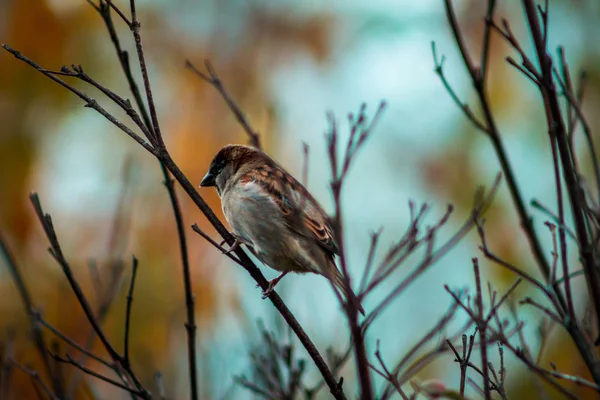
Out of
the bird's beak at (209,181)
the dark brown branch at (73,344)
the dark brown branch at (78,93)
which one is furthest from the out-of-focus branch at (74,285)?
the bird's beak at (209,181)

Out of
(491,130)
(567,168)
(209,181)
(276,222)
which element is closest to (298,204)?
(276,222)

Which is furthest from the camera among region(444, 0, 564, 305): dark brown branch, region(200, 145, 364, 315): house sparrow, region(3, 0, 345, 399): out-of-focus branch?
region(200, 145, 364, 315): house sparrow

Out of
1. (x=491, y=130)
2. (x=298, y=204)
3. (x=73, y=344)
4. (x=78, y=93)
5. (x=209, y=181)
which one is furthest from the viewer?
(x=209, y=181)

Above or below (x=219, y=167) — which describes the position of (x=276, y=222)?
below

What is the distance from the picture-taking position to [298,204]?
406 centimetres

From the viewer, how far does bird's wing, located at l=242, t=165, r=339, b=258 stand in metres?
4.01

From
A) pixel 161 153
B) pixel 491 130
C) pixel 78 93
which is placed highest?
pixel 78 93

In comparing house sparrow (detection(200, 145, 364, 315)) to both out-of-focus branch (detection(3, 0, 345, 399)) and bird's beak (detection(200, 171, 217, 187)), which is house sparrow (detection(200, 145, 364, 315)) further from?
out-of-focus branch (detection(3, 0, 345, 399))

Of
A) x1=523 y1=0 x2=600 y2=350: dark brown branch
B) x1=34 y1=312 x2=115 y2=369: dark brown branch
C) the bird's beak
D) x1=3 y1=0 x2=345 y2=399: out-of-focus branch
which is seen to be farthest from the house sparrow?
x1=523 y1=0 x2=600 y2=350: dark brown branch

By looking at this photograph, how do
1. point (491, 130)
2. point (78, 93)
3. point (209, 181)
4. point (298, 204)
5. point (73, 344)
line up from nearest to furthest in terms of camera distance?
point (78, 93), point (73, 344), point (491, 130), point (298, 204), point (209, 181)

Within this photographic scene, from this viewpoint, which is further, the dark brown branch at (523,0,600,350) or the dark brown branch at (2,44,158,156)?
the dark brown branch at (2,44,158,156)

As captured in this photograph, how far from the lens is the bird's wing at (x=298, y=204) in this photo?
401 cm

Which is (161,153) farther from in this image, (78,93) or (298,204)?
(298,204)

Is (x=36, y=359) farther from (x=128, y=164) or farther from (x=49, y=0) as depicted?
(x=49, y=0)
